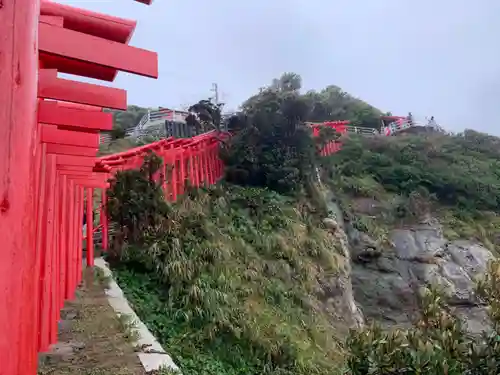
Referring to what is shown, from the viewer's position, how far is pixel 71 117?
2.59m

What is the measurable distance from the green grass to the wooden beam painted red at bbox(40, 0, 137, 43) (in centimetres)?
426

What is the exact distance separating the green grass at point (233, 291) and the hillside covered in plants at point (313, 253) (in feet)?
0.09

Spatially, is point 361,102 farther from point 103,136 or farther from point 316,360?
point 316,360

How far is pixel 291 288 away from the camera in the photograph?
10.0 metres

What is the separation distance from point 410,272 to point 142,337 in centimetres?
1220

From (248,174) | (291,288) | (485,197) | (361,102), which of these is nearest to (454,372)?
(291,288)

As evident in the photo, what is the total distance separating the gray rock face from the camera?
1476cm


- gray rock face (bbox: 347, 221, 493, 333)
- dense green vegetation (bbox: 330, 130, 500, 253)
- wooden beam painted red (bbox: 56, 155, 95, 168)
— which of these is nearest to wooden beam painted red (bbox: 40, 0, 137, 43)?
wooden beam painted red (bbox: 56, 155, 95, 168)

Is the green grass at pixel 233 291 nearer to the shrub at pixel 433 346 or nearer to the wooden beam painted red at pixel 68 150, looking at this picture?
the shrub at pixel 433 346

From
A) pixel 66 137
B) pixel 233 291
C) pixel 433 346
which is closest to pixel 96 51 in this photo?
pixel 66 137

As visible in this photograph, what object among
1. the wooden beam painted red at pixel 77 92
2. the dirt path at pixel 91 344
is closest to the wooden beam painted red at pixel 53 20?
the wooden beam painted red at pixel 77 92

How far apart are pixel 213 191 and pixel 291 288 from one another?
321 cm

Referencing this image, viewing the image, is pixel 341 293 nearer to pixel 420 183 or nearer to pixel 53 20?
pixel 420 183

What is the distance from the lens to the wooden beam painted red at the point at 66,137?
3.01 metres
